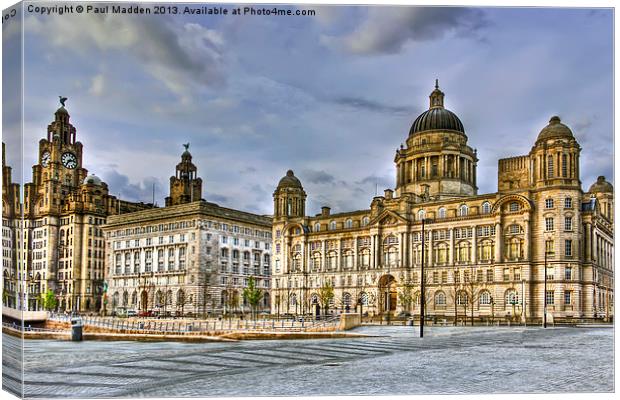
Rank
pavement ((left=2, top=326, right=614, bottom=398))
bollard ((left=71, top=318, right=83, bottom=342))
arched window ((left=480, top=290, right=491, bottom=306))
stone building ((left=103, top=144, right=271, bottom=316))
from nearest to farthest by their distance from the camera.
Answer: pavement ((left=2, top=326, right=614, bottom=398)), bollard ((left=71, top=318, right=83, bottom=342)), arched window ((left=480, top=290, right=491, bottom=306)), stone building ((left=103, top=144, right=271, bottom=316))

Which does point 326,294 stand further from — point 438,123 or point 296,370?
point 296,370

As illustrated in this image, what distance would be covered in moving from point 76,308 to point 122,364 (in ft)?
312

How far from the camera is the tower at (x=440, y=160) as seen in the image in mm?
96625

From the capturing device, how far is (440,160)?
3841 inches

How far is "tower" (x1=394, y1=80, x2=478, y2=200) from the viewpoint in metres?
96.6

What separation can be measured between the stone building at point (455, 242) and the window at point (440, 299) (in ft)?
0.42

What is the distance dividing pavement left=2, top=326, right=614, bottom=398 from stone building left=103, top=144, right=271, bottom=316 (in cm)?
5003

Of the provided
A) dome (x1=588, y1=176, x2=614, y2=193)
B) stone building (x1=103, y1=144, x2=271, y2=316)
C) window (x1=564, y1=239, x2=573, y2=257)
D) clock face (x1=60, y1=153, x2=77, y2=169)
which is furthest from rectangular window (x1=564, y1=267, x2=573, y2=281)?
clock face (x1=60, y1=153, x2=77, y2=169)

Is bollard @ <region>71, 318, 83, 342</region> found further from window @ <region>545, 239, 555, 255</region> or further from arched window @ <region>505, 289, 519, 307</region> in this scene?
window @ <region>545, 239, 555, 255</region>

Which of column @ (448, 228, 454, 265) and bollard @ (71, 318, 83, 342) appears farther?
column @ (448, 228, 454, 265)

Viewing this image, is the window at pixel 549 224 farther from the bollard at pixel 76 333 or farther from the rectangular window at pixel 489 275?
the bollard at pixel 76 333

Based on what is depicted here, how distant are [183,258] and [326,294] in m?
17.9

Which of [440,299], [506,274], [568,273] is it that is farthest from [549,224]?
[440,299]

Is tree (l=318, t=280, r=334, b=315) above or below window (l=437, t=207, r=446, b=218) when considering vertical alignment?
below
